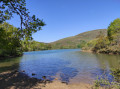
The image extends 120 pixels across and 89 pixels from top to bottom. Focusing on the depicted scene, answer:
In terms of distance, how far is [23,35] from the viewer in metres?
7.75

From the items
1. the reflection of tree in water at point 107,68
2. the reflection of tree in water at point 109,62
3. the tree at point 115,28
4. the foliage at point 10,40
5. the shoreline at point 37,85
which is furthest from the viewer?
the tree at point 115,28

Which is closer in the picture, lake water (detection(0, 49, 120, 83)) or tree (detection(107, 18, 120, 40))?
lake water (detection(0, 49, 120, 83))

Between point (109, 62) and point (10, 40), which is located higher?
point (10, 40)

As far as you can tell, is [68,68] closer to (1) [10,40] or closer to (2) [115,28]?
(1) [10,40]

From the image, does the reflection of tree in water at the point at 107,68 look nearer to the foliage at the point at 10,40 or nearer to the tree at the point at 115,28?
the foliage at the point at 10,40

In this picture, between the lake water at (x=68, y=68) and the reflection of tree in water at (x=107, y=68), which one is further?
the lake water at (x=68, y=68)

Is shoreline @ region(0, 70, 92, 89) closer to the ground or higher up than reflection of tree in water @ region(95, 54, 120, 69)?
higher up

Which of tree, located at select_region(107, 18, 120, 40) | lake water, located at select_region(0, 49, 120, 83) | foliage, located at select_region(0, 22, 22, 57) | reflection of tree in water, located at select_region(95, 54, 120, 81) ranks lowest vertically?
lake water, located at select_region(0, 49, 120, 83)

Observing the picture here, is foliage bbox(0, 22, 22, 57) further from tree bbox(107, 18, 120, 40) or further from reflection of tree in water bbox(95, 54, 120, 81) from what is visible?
tree bbox(107, 18, 120, 40)


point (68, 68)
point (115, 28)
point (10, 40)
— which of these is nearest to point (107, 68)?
point (68, 68)

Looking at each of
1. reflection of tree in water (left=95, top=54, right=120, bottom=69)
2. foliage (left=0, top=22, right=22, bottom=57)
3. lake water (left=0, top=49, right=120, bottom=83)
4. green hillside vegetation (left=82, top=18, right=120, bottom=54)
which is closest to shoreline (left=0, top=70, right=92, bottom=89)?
lake water (left=0, top=49, right=120, bottom=83)

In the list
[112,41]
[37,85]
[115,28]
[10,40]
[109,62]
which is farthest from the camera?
[112,41]

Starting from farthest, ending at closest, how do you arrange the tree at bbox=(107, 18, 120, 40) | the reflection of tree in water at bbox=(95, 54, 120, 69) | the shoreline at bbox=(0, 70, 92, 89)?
1. the tree at bbox=(107, 18, 120, 40)
2. the reflection of tree in water at bbox=(95, 54, 120, 69)
3. the shoreline at bbox=(0, 70, 92, 89)

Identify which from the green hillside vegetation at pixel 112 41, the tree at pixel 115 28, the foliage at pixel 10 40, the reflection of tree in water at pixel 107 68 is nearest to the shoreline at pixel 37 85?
the reflection of tree in water at pixel 107 68
